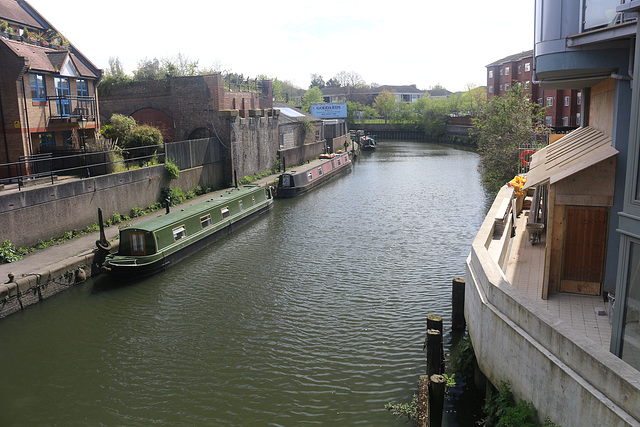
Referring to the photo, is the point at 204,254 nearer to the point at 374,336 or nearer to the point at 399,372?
the point at 374,336

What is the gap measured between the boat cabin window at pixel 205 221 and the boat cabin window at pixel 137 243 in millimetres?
3062

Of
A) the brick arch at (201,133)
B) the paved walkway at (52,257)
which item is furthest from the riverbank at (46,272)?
the brick arch at (201,133)

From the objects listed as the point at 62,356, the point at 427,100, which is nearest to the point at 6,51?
the point at 62,356

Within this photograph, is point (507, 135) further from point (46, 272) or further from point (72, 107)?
point (46, 272)

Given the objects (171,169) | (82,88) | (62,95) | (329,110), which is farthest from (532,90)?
(62,95)

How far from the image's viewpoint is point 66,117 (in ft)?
68.6

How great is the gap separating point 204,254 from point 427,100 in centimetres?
6893

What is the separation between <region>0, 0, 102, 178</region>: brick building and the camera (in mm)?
18891

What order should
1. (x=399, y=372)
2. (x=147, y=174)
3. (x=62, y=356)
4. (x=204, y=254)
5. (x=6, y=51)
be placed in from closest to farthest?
(x=399, y=372) < (x=62, y=356) < (x=204, y=254) < (x=6, y=51) < (x=147, y=174)

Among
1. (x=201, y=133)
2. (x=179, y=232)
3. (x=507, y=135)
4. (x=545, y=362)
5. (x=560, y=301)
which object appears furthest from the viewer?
(x=201, y=133)

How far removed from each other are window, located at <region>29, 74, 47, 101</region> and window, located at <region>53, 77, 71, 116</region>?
59cm

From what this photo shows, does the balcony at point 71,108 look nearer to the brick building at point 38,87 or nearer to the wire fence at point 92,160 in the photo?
the brick building at point 38,87

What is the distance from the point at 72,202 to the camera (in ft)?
53.4

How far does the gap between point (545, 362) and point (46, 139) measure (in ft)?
68.0
